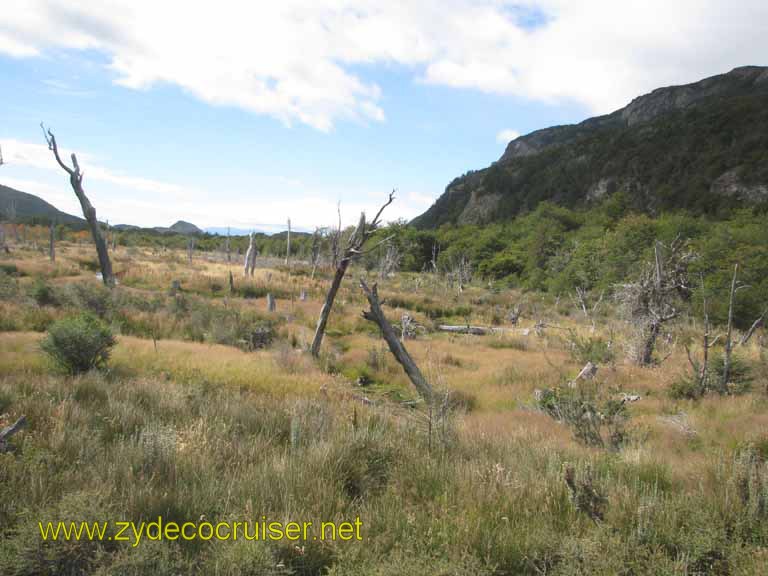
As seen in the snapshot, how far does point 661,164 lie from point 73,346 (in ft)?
287

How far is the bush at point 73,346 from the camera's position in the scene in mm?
7750

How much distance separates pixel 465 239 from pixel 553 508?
242 feet

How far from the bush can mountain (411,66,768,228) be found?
65949 mm

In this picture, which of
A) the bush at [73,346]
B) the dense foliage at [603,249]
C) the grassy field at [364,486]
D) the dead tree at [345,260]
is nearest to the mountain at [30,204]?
the dense foliage at [603,249]

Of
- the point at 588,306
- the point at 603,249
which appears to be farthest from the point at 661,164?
the point at 588,306

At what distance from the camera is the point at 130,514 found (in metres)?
2.79

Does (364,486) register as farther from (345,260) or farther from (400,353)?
(345,260)

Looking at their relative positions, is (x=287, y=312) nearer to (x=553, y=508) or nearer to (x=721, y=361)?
(x=721, y=361)

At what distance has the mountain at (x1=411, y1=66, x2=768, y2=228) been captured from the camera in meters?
59.4

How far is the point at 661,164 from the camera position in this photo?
7400 centimetres

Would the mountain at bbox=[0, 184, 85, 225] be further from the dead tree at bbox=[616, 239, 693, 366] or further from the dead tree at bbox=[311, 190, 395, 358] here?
the dead tree at bbox=[616, 239, 693, 366]

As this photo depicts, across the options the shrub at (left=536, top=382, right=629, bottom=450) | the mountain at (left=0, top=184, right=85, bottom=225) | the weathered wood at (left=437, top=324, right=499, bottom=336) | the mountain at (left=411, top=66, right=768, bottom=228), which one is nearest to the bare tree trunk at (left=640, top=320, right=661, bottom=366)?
the shrub at (left=536, top=382, right=629, bottom=450)

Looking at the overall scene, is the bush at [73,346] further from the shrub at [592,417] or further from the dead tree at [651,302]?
the dead tree at [651,302]

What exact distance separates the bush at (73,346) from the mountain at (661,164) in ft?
216
